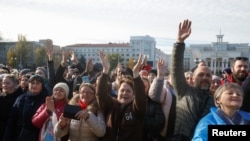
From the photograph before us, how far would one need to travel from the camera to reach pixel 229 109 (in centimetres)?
305

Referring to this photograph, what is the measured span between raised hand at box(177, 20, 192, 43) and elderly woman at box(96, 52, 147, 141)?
2.41 ft

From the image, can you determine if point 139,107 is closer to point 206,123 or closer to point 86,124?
point 86,124

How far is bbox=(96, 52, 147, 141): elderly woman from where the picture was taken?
157 inches

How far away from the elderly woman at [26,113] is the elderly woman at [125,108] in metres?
1.37

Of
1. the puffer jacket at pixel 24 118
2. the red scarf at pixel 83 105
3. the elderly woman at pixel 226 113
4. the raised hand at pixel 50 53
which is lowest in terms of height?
the puffer jacket at pixel 24 118

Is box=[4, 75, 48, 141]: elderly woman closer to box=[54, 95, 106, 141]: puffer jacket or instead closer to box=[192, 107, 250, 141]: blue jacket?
box=[54, 95, 106, 141]: puffer jacket

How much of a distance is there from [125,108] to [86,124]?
59 cm

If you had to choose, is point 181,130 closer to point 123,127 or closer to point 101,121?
point 123,127

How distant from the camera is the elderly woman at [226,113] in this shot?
2850 mm

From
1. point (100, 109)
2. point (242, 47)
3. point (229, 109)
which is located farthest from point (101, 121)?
point (242, 47)

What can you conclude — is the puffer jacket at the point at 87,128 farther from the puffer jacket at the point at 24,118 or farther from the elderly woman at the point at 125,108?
the puffer jacket at the point at 24,118

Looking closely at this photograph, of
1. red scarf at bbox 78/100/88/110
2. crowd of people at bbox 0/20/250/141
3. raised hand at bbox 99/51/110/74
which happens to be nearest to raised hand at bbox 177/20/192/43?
crowd of people at bbox 0/20/250/141

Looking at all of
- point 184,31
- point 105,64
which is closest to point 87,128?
point 105,64

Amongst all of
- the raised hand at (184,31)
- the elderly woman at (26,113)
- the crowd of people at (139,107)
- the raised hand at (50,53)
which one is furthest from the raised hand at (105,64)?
the raised hand at (50,53)
